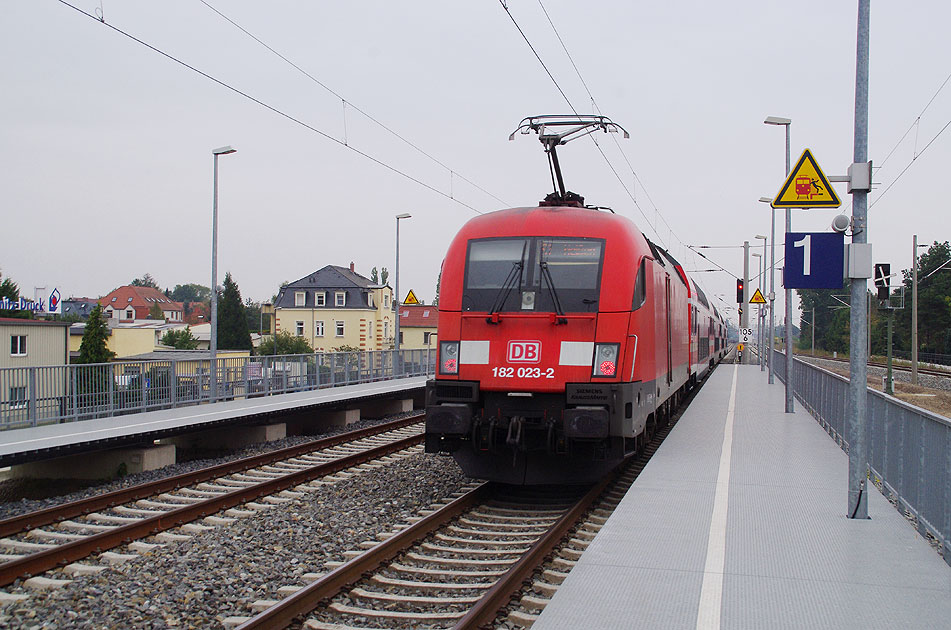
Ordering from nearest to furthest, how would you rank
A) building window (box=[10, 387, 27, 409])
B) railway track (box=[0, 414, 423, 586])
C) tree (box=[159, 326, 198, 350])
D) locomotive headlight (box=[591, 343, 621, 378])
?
railway track (box=[0, 414, 423, 586])
locomotive headlight (box=[591, 343, 621, 378])
building window (box=[10, 387, 27, 409])
tree (box=[159, 326, 198, 350])

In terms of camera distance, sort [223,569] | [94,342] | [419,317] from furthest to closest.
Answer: [419,317] < [94,342] < [223,569]

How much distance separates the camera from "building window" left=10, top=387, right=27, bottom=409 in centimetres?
1273

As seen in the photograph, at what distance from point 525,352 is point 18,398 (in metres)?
8.92

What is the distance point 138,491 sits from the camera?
31.8ft

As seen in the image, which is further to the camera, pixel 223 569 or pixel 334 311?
pixel 334 311

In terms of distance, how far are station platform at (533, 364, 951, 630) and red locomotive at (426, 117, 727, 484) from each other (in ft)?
3.11

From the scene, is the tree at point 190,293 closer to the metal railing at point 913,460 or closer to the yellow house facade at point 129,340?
the yellow house facade at point 129,340

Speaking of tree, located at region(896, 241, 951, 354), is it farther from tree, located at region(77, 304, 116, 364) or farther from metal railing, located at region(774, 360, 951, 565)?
tree, located at region(77, 304, 116, 364)

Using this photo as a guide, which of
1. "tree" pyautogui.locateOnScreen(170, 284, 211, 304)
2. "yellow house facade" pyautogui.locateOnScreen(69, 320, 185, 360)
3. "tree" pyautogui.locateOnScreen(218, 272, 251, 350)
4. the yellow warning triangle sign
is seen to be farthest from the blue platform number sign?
"tree" pyautogui.locateOnScreen(170, 284, 211, 304)

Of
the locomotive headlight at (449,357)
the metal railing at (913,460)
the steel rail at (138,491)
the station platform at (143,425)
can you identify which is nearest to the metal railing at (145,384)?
the station platform at (143,425)

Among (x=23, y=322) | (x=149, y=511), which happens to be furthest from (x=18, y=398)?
(x=23, y=322)

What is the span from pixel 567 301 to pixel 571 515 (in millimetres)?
2338

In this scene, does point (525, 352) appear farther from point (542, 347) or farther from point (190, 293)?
point (190, 293)

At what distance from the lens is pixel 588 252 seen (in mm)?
9094
